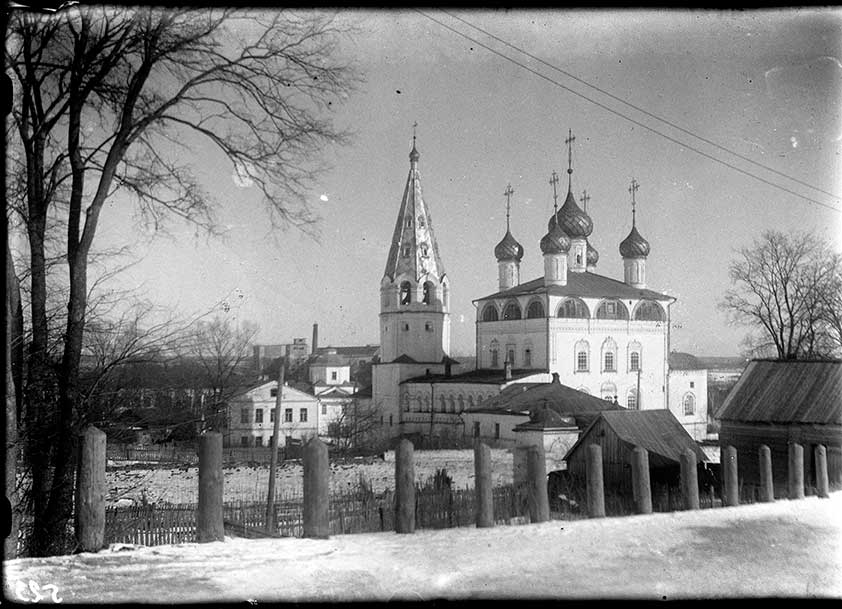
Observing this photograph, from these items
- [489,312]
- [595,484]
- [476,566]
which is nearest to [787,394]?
[595,484]

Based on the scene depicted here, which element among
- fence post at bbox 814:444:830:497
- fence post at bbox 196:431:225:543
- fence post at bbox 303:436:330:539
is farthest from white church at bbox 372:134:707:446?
fence post at bbox 196:431:225:543

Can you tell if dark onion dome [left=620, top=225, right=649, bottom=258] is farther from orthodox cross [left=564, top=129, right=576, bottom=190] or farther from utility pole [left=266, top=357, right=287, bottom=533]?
utility pole [left=266, top=357, right=287, bottom=533]

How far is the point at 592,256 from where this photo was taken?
10.6ft

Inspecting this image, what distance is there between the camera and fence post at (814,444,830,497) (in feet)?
10.3

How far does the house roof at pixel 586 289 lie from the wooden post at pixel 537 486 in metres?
0.72

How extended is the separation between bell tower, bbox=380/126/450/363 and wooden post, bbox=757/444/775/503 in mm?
1539

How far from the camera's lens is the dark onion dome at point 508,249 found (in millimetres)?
3168

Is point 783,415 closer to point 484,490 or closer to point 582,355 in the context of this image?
point 582,355

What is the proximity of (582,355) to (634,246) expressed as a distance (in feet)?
2.09

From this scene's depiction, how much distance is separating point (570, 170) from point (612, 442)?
1220mm

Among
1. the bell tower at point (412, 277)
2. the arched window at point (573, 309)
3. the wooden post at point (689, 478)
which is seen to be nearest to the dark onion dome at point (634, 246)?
the arched window at point (573, 309)

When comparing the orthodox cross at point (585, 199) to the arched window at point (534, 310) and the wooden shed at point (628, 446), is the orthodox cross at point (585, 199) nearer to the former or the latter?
the arched window at point (534, 310)

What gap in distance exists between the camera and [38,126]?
295 centimetres

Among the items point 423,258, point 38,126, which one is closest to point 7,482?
point 38,126
